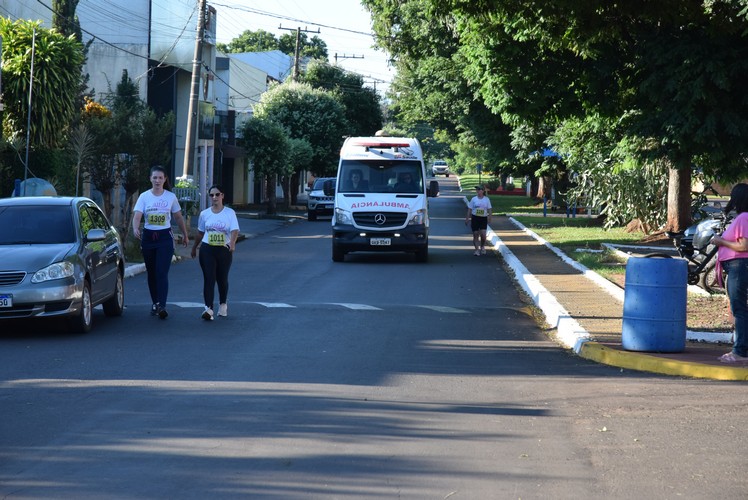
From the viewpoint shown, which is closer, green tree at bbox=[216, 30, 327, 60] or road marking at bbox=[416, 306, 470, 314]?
road marking at bbox=[416, 306, 470, 314]

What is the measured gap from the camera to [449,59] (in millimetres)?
41125

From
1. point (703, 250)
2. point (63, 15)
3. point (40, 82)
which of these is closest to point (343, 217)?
point (40, 82)

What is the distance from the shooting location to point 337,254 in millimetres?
24156

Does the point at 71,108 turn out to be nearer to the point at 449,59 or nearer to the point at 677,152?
the point at 677,152

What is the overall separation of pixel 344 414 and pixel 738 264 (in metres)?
4.46

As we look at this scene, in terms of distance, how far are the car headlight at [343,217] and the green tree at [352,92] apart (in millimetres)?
51469

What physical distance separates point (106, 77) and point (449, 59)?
14271mm

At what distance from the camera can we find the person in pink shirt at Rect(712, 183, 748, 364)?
10.2 meters

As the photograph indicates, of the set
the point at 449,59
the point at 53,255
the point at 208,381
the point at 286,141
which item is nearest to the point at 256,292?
the point at 53,255

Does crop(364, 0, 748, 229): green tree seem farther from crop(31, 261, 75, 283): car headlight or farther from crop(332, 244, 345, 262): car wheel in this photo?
crop(31, 261, 75, 283): car headlight

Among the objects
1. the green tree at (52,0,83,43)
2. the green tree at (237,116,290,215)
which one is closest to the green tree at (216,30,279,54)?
the green tree at (237,116,290,215)

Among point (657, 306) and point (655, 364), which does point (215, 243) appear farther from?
point (655, 364)

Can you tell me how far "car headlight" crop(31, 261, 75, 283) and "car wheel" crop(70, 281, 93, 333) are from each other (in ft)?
1.16

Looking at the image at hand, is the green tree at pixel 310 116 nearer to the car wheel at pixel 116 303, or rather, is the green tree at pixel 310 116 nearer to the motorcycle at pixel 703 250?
the motorcycle at pixel 703 250
